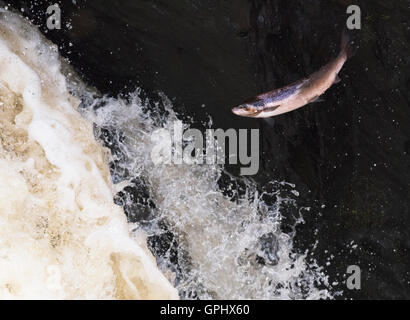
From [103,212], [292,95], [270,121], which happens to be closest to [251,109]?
[292,95]

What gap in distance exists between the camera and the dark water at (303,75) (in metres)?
3.91

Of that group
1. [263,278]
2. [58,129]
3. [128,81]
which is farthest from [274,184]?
[58,129]

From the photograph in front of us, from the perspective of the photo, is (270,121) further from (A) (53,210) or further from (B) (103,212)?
(A) (53,210)

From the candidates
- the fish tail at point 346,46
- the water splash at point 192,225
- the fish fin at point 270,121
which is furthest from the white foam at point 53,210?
the fish tail at point 346,46

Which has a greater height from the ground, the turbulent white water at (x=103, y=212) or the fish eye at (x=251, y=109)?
the fish eye at (x=251, y=109)

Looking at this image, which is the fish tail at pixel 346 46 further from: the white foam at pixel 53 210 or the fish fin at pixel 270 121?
the white foam at pixel 53 210

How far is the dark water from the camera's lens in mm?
3914

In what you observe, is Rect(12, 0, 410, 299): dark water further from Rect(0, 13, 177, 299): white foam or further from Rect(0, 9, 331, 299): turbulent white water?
Rect(0, 13, 177, 299): white foam

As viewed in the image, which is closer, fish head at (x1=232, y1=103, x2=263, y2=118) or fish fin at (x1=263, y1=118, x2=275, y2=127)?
fish head at (x1=232, y1=103, x2=263, y2=118)

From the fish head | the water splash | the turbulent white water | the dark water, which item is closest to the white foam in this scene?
the turbulent white water

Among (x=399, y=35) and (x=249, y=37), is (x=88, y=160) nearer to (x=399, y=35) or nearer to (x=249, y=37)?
(x=249, y=37)

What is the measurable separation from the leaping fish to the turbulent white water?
0.72m

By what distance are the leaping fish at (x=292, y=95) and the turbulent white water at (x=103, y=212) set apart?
2.37 feet

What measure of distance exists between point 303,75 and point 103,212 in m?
1.61
